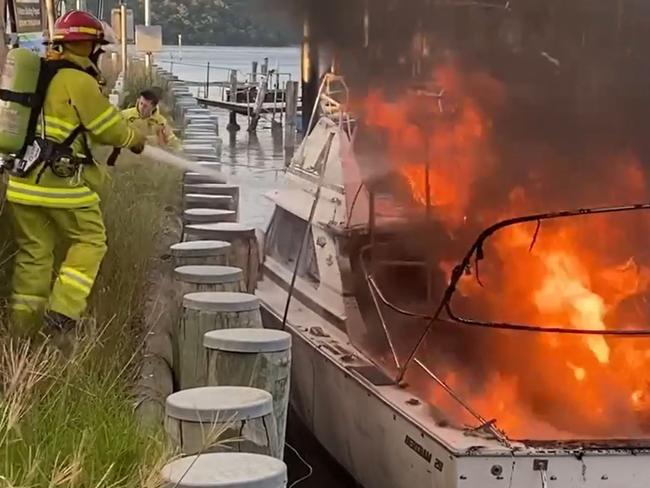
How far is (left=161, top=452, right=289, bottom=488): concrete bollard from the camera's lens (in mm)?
Answer: 3479

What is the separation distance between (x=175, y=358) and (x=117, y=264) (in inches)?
33.7

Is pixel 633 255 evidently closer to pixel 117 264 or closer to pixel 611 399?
pixel 611 399

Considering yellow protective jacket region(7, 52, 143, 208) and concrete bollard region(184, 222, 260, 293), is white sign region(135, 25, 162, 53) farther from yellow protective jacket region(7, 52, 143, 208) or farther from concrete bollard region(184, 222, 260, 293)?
yellow protective jacket region(7, 52, 143, 208)

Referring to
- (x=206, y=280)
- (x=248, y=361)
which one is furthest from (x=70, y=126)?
(x=248, y=361)

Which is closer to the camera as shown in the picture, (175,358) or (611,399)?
(611,399)

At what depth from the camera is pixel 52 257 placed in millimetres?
5895

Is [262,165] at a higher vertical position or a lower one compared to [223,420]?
lower

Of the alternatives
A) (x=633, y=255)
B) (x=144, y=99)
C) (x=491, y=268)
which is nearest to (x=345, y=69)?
(x=491, y=268)

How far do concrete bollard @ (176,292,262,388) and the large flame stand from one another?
0.97 m

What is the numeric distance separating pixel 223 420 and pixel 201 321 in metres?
1.47

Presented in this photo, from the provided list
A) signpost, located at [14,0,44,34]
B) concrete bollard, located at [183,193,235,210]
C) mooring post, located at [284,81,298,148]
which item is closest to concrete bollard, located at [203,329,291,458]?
signpost, located at [14,0,44,34]

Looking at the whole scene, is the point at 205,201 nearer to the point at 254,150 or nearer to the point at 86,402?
the point at 86,402

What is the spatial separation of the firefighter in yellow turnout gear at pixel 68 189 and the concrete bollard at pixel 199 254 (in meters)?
1.08

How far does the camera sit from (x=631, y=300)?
5547mm
